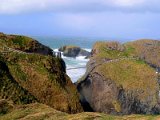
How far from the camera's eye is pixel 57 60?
1766 inches

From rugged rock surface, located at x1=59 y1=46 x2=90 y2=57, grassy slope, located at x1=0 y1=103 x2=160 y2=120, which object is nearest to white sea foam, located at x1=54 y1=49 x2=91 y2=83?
rugged rock surface, located at x1=59 y1=46 x2=90 y2=57

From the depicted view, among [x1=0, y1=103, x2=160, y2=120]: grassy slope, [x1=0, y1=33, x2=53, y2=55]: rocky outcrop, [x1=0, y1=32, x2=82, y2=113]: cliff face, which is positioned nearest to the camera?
[x1=0, y1=103, x2=160, y2=120]: grassy slope

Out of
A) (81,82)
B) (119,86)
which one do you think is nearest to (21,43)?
(81,82)

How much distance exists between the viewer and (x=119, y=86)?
51.2m

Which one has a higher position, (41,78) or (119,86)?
(41,78)

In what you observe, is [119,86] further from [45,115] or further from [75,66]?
[75,66]

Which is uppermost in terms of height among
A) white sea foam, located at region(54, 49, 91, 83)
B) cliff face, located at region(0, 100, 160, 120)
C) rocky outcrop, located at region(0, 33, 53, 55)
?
rocky outcrop, located at region(0, 33, 53, 55)

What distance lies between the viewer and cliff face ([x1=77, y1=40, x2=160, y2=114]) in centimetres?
4928

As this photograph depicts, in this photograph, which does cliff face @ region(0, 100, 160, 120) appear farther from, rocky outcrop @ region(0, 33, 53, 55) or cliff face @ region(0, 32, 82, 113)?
rocky outcrop @ region(0, 33, 53, 55)

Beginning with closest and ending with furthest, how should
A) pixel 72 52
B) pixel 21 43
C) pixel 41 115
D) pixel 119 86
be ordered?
1. pixel 41 115
2. pixel 21 43
3. pixel 119 86
4. pixel 72 52

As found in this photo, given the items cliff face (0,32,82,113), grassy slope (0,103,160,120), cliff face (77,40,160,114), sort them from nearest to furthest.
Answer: grassy slope (0,103,160,120), cliff face (0,32,82,113), cliff face (77,40,160,114)

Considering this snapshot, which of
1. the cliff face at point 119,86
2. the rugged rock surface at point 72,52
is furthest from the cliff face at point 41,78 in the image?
the rugged rock surface at point 72,52

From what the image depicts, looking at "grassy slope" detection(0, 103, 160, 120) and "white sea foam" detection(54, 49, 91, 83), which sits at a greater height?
"grassy slope" detection(0, 103, 160, 120)

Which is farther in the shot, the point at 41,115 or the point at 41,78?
the point at 41,78
